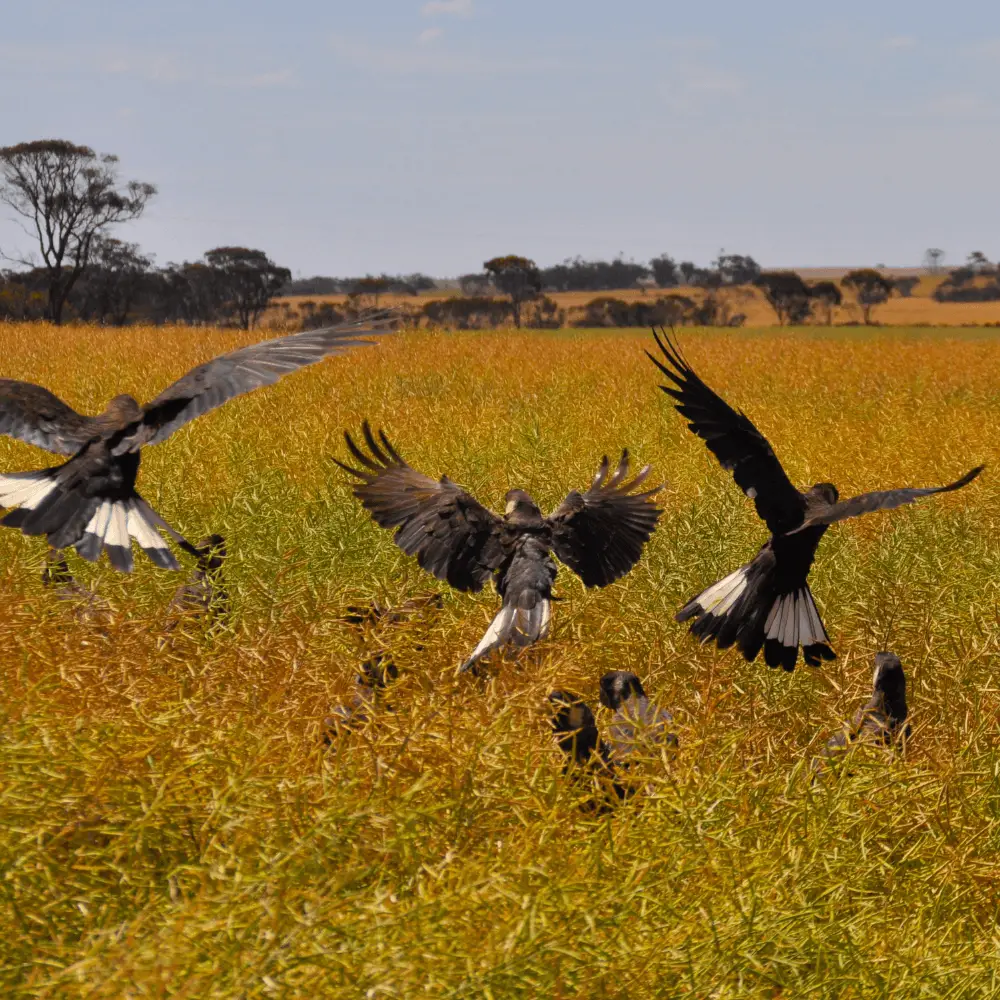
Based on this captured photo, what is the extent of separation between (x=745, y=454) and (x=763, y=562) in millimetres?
512

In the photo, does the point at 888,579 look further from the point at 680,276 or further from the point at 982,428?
the point at 680,276

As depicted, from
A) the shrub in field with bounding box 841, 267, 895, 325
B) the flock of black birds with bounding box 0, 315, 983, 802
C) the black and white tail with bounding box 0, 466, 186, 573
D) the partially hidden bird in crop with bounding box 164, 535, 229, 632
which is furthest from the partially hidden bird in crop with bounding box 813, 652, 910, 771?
the shrub in field with bounding box 841, 267, 895, 325

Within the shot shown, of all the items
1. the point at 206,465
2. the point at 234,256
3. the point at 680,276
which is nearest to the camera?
the point at 206,465

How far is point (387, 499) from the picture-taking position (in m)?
6.15

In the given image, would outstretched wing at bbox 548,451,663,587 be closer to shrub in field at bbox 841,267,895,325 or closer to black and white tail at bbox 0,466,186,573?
black and white tail at bbox 0,466,186,573

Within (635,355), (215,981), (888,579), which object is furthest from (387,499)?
(635,355)

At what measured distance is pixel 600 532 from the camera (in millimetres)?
6055

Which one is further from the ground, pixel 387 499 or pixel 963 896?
pixel 387 499

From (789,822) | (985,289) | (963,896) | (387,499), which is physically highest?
(985,289)

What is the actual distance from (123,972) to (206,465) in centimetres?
746

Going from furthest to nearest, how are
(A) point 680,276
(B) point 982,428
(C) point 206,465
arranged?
(A) point 680,276, (B) point 982,428, (C) point 206,465

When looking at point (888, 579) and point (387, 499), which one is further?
point (888, 579)

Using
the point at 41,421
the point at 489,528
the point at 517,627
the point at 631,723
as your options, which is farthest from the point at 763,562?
the point at 41,421

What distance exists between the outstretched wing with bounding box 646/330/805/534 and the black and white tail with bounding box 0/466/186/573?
101 inches
